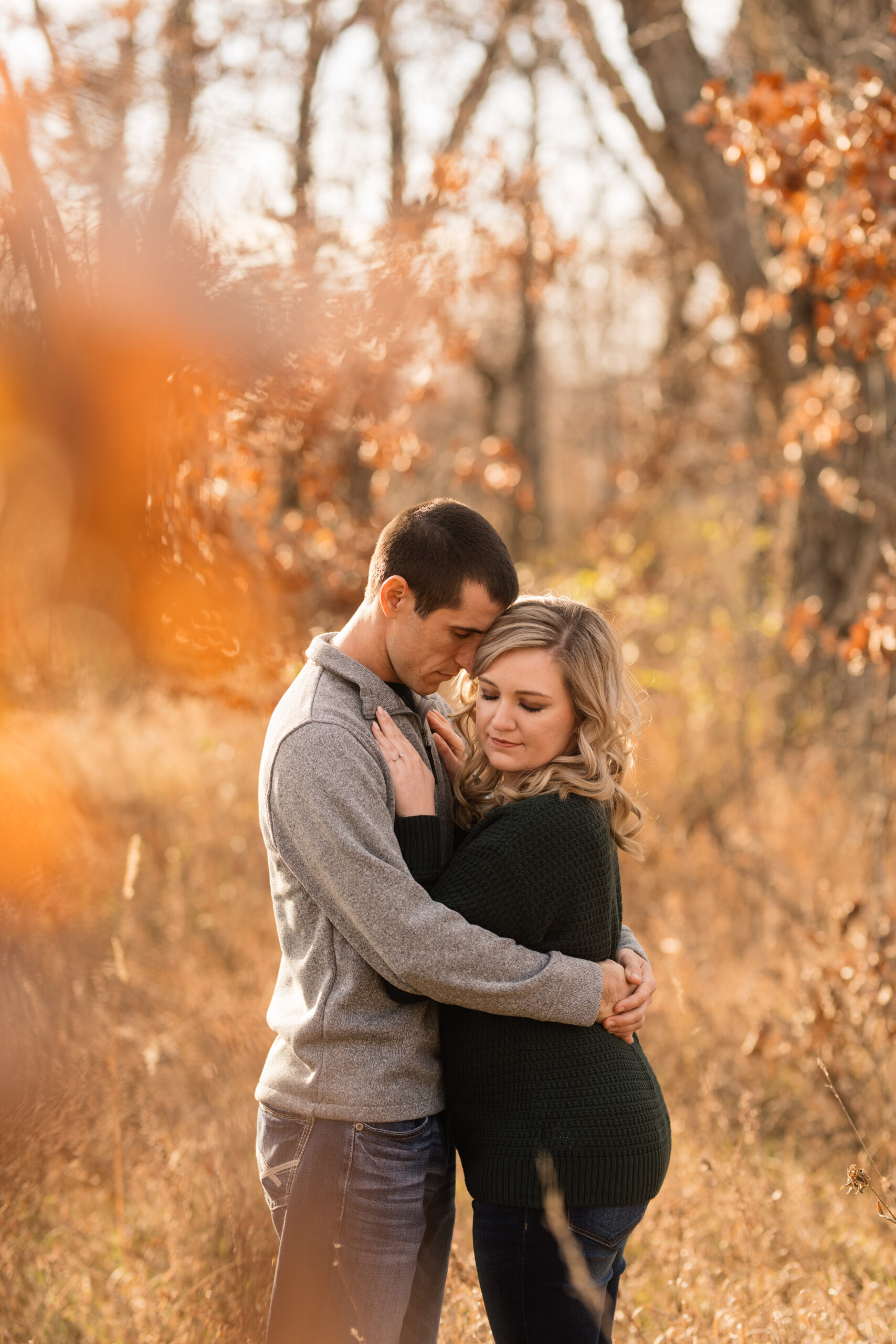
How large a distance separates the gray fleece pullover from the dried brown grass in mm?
748

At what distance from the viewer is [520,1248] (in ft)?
6.70

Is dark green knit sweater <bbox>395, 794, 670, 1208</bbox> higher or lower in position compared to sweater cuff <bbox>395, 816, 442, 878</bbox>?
lower

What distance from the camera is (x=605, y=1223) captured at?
2.03 metres

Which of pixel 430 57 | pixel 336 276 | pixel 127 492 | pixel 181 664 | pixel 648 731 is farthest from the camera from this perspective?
pixel 430 57

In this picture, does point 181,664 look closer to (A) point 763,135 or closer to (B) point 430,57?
(A) point 763,135

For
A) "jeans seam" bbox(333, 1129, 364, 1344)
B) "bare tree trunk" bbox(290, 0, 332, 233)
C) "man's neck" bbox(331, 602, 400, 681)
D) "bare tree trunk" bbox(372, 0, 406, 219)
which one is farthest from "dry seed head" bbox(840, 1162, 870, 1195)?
"bare tree trunk" bbox(372, 0, 406, 219)

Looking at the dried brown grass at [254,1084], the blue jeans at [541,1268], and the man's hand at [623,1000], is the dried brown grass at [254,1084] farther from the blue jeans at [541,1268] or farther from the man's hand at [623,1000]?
the man's hand at [623,1000]

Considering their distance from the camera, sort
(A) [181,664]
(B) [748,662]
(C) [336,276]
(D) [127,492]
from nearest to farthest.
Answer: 1. (D) [127,492]
2. (C) [336,276]
3. (A) [181,664]
4. (B) [748,662]

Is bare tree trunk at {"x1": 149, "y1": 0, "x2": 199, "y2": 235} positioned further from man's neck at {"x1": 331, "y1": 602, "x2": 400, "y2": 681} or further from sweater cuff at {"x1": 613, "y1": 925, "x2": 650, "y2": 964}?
sweater cuff at {"x1": 613, "y1": 925, "x2": 650, "y2": 964}

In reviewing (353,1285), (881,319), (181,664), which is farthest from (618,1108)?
(881,319)

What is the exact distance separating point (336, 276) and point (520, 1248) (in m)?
1.99

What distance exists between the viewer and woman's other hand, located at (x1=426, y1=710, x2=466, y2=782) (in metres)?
2.40

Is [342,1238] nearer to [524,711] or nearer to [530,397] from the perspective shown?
[524,711]

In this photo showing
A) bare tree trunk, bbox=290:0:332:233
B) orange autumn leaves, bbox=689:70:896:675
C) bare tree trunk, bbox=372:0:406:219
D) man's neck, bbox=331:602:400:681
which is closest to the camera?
man's neck, bbox=331:602:400:681
